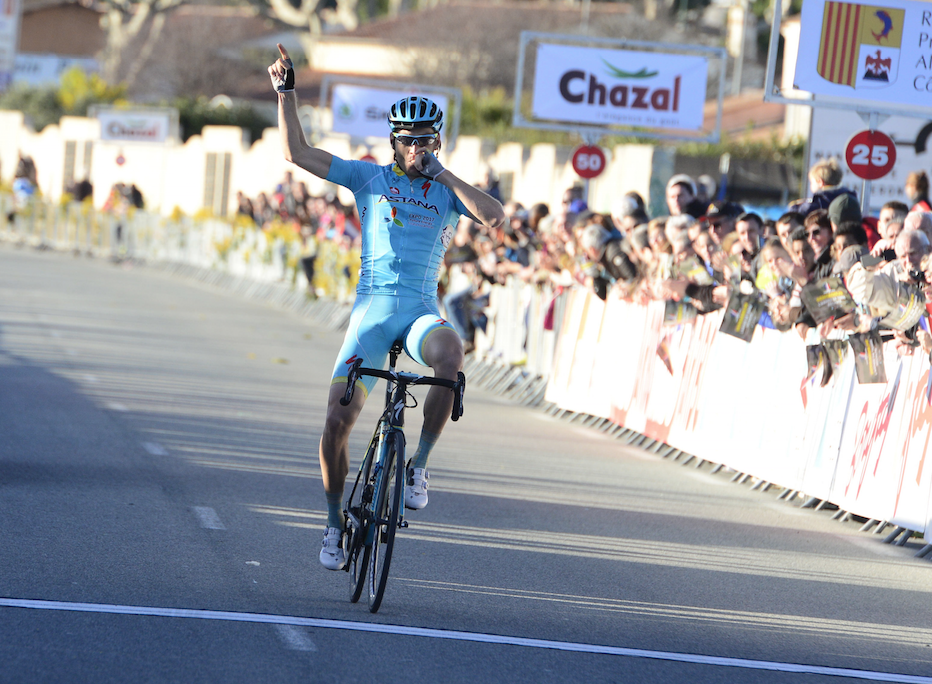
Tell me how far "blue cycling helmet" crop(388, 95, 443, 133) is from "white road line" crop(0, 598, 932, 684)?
6.94 feet

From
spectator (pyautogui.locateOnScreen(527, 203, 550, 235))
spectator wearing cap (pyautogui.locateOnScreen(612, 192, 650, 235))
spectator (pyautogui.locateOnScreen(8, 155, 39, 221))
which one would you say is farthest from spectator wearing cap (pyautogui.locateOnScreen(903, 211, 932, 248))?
spectator (pyautogui.locateOnScreen(8, 155, 39, 221))

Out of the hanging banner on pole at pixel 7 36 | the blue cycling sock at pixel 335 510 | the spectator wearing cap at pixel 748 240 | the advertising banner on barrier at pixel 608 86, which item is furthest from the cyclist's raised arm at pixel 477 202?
the hanging banner on pole at pixel 7 36

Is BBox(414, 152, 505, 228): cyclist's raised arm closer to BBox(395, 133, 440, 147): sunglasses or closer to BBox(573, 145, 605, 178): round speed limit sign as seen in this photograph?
BBox(395, 133, 440, 147): sunglasses

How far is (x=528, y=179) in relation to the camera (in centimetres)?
2886

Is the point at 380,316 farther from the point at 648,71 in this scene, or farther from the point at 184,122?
the point at 184,122

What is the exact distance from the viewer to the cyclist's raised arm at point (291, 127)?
6723 millimetres

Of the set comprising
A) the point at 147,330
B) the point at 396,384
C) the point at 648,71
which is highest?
the point at 648,71

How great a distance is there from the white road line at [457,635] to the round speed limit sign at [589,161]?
14.5 metres

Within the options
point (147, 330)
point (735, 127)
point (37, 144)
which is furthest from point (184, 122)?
point (147, 330)

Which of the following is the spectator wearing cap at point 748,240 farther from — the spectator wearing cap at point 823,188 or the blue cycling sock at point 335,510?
the blue cycling sock at point 335,510

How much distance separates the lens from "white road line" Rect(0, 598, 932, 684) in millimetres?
6156

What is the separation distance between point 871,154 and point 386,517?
8504 mm

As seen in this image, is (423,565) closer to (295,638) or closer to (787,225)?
(295,638)

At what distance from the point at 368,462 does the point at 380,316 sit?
64 cm
